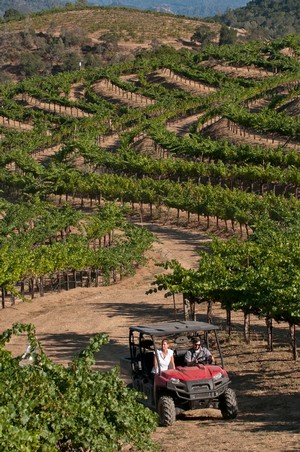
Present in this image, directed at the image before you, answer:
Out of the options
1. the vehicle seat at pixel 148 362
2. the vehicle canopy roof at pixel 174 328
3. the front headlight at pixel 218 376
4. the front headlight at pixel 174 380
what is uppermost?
the vehicle canopy roof at pixel 174 328

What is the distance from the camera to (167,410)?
1691 cm

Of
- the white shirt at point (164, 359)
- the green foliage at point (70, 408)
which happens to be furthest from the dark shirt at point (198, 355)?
the green foliage at point (70, 408)

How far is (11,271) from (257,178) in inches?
911

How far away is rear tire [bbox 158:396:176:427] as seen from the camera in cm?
1691

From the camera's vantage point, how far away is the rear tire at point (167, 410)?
16906 millimetres

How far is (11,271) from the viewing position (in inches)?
1239

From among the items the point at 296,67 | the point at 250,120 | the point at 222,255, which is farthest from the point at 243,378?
the point at 296,67

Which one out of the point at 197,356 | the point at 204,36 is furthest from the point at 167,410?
the point at 204,36

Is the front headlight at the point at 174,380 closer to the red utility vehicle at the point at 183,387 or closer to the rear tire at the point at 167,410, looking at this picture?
the red utility vehicle at the point at 183,387

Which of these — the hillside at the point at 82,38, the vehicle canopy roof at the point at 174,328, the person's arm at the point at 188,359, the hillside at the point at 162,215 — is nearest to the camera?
the vehicle canopy roof at the point at 174,328

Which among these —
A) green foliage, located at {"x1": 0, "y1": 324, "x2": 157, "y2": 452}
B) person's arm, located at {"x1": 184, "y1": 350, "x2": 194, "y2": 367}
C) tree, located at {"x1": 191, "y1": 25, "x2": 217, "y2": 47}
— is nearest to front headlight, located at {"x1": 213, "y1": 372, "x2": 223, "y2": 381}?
person's arm, located at {"x1": 184, "y1": 350, "x2": 194, "y2": 367}

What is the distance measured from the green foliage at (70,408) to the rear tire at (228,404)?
3.40 meters

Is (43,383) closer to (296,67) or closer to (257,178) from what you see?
(257,178)

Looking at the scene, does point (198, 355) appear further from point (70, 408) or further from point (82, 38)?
point (82, 38)
